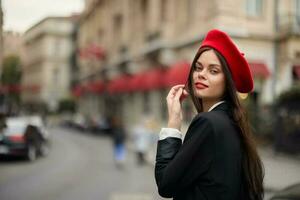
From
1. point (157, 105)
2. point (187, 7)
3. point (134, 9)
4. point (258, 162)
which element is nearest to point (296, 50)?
point (187, 7)

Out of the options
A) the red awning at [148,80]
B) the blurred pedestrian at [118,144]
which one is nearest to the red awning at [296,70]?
the red awning at [148,80]

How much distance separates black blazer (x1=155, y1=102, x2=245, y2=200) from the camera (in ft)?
6.13

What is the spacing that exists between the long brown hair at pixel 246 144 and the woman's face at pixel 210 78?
0.06ft

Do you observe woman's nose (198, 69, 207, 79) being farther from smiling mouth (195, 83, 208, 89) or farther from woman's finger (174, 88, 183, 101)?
woman's finger (174, 88, 183, 101)

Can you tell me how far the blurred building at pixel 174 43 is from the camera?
66.3 feet

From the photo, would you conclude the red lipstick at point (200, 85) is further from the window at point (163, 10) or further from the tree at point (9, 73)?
the window at point (163, 10)

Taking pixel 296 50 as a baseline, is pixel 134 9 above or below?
above

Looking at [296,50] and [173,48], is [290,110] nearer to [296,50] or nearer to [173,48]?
[296,50]

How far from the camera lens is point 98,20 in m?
46.1

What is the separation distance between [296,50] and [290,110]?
16.6 ft

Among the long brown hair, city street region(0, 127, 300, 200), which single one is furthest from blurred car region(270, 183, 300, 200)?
city street region(0, 127, 300, 200)

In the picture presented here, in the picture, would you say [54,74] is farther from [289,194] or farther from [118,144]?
[289,194]

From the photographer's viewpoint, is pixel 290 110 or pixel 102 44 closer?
pixel 290 110

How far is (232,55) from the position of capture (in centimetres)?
204
